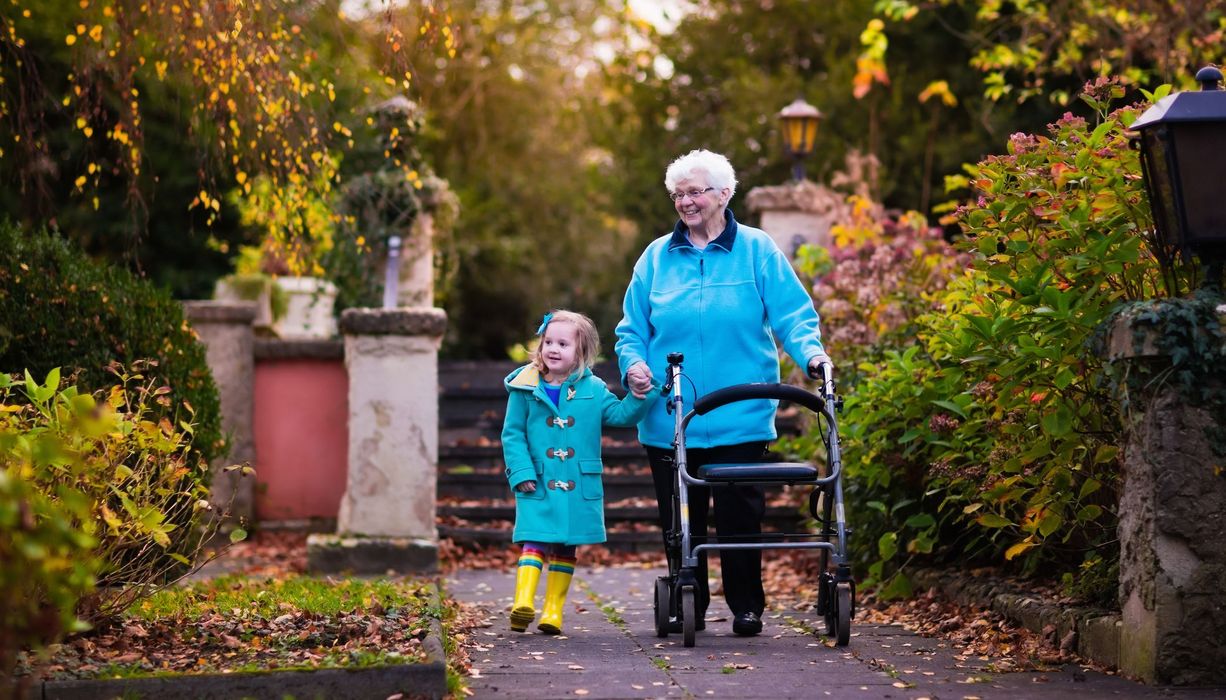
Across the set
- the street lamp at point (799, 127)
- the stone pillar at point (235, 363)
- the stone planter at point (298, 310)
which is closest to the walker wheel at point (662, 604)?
the stone pillar at point (235, 363)

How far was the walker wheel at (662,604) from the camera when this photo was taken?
18.9ft

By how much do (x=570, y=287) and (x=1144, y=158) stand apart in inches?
812

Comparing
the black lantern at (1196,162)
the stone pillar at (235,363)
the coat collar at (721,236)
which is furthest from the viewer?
the stone pillar at (235,363)

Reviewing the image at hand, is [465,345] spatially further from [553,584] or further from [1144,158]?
[1144,158]

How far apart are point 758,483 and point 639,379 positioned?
68 centimetres

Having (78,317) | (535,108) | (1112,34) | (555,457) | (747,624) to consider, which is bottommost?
(747,624)

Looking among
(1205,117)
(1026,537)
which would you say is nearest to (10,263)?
(1026,537)

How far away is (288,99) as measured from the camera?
286 inches

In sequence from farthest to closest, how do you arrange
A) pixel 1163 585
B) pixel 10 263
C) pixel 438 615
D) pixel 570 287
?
pixel 570 287
pixel 10 263
pixel 438 615
pixel 1163 585

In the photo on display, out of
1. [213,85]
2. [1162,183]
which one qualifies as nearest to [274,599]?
[213,85]

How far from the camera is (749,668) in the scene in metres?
5.05

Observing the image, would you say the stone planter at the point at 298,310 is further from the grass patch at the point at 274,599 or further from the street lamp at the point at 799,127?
the grass patch at the point at 274,599

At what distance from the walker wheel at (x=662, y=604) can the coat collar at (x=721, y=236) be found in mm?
1369

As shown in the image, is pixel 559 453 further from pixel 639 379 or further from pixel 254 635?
pixel 254 635
